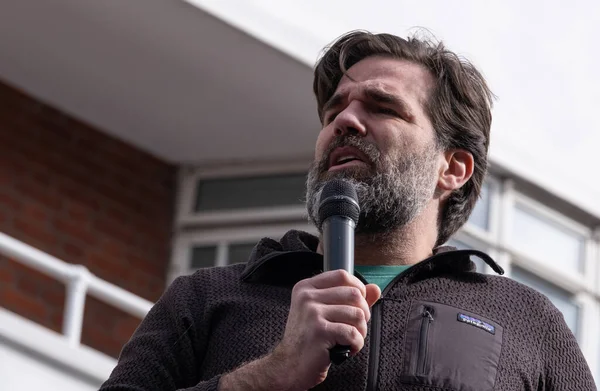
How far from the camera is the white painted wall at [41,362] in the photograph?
8.09 metres

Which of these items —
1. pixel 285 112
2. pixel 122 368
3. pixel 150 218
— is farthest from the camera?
pixel 150 218

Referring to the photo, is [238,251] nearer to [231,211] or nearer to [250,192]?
[231,211]

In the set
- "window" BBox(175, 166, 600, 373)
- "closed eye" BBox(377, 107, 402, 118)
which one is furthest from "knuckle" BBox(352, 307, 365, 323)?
"window" BBox(175, 166, 600, 373)

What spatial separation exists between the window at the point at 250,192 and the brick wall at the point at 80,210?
308 millimetres

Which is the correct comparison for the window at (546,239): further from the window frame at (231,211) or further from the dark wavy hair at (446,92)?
the dark wavy hair at (446,92)

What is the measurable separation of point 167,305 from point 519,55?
6.75 metres

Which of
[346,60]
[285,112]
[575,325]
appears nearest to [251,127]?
[285,112]

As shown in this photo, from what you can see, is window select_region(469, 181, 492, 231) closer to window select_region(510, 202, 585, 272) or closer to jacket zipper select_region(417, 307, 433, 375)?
window select_region(510, 202, 585, 272)

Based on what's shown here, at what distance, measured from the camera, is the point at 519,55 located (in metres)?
10.6

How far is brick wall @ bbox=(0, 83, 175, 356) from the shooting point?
9945 millimetres

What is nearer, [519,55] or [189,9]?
[189,9]

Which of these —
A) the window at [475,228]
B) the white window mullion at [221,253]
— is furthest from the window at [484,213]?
the white window mullion at [221,253]

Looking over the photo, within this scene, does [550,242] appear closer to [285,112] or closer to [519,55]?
[519,55]

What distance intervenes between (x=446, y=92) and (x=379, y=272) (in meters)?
0.75
